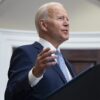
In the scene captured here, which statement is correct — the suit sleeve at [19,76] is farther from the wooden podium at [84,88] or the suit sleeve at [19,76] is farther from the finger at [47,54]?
the wooden podium at [84,88]

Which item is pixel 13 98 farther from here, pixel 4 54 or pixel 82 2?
pixel 82 2

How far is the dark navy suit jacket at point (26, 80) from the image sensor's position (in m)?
1.24

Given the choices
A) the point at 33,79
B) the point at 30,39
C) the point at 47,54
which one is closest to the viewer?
the point at 47,54

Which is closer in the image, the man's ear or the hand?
the hand

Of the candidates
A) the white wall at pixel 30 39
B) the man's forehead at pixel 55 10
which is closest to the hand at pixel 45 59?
the man's forehead at pixel 55 10

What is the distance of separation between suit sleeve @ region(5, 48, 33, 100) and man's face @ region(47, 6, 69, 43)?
0.18m

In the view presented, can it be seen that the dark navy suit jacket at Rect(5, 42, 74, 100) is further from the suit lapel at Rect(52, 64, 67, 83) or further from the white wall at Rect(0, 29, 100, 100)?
the white wall at Rect(0, 29, 100, 100)

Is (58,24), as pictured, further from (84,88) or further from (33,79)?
(84,88)

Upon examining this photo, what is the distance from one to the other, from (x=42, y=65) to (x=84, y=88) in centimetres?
23

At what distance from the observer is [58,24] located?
1.51 m

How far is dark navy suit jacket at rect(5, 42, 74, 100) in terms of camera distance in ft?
4.06

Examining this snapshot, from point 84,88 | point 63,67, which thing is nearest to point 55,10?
point 63,67

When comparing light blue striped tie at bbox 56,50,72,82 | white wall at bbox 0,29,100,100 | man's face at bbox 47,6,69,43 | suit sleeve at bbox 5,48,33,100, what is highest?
man's face at bbox 47,6,69,43

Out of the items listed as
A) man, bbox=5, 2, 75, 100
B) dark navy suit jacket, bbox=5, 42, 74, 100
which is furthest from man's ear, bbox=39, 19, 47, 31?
dark navy suit jacket, bbox=5, 42, 74, 100
